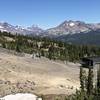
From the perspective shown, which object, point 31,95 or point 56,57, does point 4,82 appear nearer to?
point 31,95

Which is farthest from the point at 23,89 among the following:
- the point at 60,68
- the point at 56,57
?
the point at 56,57

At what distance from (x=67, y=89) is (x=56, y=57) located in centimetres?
9234

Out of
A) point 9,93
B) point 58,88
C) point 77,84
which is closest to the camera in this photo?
point 9,93

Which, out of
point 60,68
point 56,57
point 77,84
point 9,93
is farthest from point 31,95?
point 56,57

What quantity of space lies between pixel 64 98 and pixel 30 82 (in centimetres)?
2597

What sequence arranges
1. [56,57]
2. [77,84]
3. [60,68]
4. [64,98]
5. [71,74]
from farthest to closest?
[56,57] → [60,68] → [71,74] → [77,84] → [64,98]

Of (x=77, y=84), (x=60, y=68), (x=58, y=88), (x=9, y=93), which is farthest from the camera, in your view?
(x=60, y=68)

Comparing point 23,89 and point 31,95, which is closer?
point 31,95

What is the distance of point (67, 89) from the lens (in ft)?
349

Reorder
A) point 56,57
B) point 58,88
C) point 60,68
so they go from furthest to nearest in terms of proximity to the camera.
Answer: point 56,57 → point 60,68 → point 58,88

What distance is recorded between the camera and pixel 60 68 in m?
154

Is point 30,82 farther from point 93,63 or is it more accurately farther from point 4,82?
point 93,63

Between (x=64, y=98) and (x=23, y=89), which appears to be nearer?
(x=64, y=98)

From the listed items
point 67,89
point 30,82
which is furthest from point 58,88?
point 30,82
